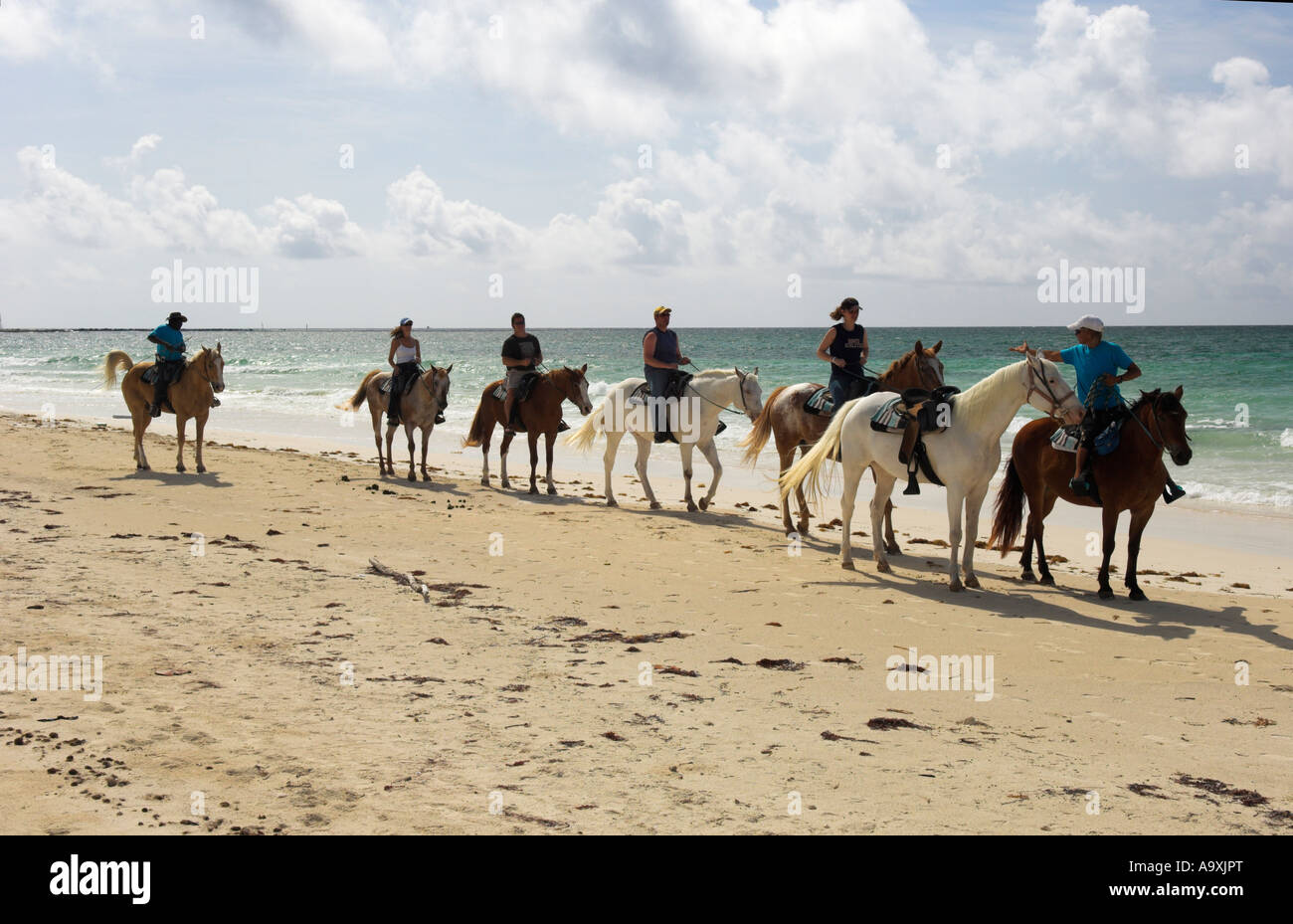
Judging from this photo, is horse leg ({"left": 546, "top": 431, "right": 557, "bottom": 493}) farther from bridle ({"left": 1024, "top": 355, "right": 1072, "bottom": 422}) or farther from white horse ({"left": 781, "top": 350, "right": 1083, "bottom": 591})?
bridle ({"left": 1024, "top": 355, "right": 1072, "bottom": 422})

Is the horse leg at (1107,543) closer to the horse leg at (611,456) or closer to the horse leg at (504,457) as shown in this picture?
the horse leg at (611,456)

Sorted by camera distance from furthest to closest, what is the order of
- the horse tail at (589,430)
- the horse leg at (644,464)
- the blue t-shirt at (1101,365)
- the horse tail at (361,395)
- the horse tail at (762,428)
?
the horse tail at (361,395) → the horse tail at (589,430) → the horse leg at (644,464) → the horse tail at (762,428) → the blue t-shirt at (1101,365)

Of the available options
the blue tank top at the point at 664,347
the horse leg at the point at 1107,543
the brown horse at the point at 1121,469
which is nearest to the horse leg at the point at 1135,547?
the brown horse at the point at 1121,469

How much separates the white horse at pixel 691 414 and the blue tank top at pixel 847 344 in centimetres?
159

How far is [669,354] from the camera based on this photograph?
43.2ft

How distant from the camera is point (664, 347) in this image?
1310cm

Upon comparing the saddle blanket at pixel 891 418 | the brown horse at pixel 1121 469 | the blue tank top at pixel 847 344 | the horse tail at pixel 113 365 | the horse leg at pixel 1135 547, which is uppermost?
the blue tank top at pixel 847 344

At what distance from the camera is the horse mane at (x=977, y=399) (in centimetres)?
852

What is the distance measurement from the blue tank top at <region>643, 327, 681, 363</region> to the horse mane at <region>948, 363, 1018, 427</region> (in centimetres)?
504

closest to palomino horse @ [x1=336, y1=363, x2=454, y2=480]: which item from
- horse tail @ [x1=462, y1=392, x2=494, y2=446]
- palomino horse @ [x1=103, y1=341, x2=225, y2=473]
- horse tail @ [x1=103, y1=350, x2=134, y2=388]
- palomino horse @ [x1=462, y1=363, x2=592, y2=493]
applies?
horse tail @ [x1=462, y1=392, x2=494, y2=446]

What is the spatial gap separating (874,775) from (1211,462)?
1620 cm

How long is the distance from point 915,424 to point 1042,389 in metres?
1.11
